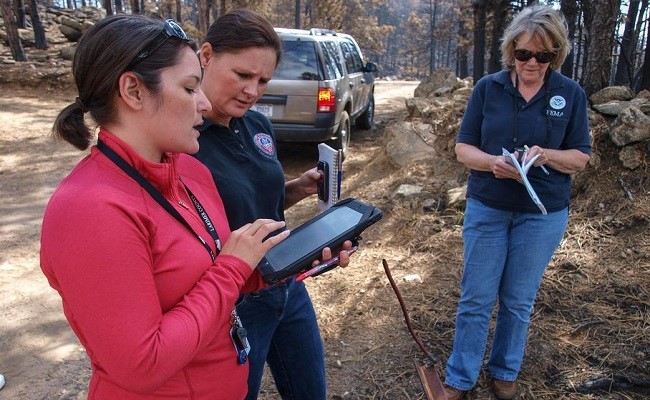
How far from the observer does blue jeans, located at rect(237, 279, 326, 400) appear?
179cm

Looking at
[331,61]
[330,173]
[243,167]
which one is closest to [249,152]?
[243,167]

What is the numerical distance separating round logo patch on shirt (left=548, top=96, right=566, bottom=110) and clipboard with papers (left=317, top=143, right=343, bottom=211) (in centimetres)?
119

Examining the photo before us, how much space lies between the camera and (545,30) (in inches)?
94.3

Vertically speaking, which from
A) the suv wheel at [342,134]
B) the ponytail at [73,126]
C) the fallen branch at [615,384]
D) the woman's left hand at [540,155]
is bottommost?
the fallen branch at [615,384]

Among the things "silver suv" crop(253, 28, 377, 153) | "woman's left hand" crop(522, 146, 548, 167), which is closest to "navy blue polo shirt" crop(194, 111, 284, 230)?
"woman's left hand" crop(522, 146, 548, 167)

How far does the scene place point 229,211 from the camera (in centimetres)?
167

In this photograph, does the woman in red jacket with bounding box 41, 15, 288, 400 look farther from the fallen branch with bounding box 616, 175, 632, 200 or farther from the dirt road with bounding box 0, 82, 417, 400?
the fallen branch with bounding box 616, 175, 632, 200

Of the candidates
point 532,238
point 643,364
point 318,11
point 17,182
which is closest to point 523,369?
point 643,364

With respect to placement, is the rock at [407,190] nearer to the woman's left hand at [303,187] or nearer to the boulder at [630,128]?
the boulder at [630,128]

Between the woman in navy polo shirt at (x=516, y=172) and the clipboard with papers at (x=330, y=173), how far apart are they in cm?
86

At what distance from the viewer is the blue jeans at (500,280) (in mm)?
2555

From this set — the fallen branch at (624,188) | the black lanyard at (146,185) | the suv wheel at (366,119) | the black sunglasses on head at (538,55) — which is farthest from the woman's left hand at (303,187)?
the suv wheel at (366,119)

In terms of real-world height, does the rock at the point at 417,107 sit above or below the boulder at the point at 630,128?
below

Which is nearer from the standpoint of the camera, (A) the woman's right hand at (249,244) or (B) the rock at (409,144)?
(A) the woman's right hand at (249,244)
